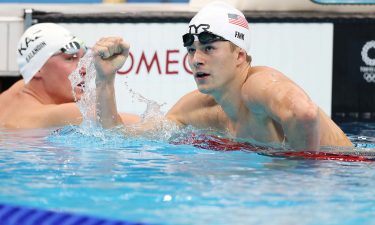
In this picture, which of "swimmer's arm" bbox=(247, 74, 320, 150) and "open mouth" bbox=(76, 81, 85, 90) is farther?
"open mouth" bbox=(76, 81, 85, 90)

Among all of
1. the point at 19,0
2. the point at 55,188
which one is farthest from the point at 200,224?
the point at 19,0

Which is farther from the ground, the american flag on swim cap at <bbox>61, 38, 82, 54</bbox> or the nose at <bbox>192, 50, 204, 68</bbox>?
the nose at <bbox>192, 50, 204, 68</bbox>

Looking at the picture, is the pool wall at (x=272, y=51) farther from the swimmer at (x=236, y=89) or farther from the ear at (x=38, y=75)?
the swimmer at (x=236, y=89)

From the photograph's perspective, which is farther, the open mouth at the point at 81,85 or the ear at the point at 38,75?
the ear at the point at 38,75

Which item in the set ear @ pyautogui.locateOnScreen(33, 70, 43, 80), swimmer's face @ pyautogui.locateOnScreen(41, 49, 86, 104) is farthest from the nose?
ear @ pyautogui.locateOnScreen(33, 70, 43, 80)

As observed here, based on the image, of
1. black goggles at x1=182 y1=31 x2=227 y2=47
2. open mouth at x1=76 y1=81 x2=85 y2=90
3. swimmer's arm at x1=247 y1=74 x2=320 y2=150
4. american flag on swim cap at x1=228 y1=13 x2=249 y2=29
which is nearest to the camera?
swimmer's arm at x1=247 y1=74 x2=320 y2=150

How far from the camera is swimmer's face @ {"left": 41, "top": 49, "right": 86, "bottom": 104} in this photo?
17.4 ft

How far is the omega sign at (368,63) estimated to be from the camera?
627cm

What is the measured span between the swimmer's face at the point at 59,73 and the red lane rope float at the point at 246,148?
44.2 inches

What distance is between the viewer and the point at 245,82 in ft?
13.4

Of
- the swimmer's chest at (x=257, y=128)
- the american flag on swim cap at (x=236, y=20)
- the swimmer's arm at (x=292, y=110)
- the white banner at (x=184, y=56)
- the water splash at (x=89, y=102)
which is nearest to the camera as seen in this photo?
the swimmer's arm at (x=292, y=110)

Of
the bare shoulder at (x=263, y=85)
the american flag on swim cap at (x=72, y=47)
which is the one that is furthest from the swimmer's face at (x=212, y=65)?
the american flag on swim cap at (x=72, y=47)

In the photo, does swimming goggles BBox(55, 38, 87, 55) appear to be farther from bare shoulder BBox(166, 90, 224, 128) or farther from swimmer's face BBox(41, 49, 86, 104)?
bare shoulder BBox(166, 90, 224, 128)

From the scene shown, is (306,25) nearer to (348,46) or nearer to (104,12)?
(348,46)
